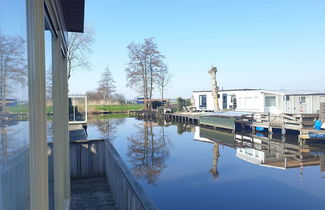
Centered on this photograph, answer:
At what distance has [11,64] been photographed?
2.59 ft

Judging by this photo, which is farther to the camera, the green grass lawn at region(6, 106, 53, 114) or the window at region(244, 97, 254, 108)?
the window at region(244, 97, 254, 108)

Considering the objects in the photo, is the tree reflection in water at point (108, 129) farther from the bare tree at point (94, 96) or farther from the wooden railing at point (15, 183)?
the bare tree at point (94, 96)

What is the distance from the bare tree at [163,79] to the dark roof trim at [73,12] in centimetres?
2886

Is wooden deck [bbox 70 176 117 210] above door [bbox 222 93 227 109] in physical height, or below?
below

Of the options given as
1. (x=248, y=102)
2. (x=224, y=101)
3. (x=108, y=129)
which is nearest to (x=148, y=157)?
Result: (x=108, y=129)

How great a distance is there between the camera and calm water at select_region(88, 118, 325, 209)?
5113 millimetres

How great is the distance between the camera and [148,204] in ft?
5.96

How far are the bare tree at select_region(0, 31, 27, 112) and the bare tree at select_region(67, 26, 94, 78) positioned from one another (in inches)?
765

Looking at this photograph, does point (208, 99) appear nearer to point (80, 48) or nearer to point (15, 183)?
point (80, 48)

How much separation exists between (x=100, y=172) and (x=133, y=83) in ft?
87.2

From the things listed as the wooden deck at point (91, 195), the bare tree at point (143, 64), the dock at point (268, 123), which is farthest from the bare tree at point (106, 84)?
the wooden deck at point (91, 195)

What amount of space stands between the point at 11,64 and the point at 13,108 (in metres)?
0.13

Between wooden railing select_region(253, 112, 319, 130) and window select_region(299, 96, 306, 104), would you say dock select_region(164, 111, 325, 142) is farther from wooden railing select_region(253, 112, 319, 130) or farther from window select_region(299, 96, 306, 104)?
window select_region(299, 96, 306, 104)

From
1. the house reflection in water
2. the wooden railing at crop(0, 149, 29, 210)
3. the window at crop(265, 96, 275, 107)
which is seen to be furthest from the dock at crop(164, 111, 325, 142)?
the wooden railing at crop(0, 149, 29, 210)
